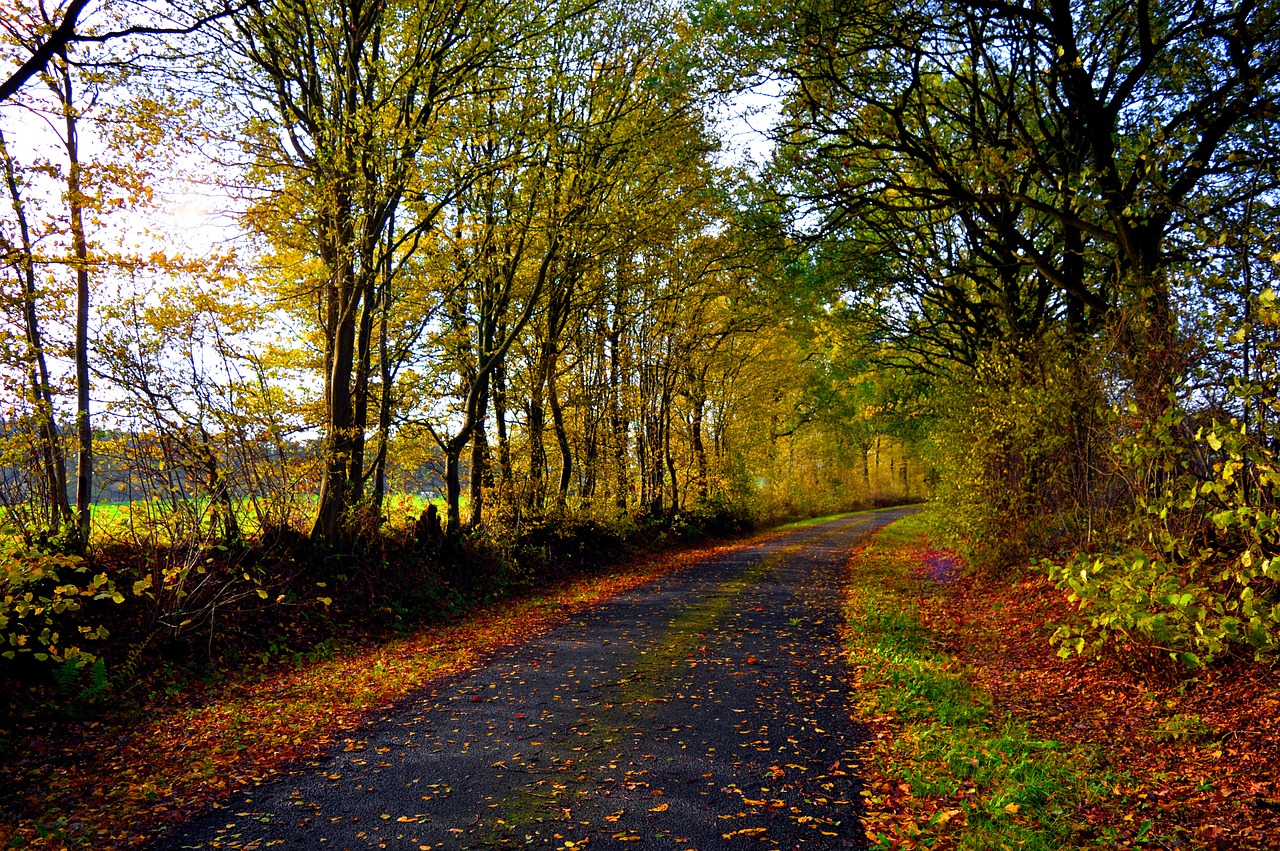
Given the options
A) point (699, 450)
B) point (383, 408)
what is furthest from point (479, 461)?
point (699, 450)

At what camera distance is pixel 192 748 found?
217 inches

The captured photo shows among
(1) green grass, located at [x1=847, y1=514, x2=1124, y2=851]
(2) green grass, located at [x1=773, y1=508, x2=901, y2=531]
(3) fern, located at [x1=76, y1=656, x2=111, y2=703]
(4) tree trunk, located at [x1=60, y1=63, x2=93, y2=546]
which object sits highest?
(4) tree trunk, located at [x1=60, y1=63, x2=93, y2=546]

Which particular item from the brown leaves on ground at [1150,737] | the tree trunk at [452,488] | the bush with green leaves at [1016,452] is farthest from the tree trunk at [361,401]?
the bush with green leaves at [1016,452]

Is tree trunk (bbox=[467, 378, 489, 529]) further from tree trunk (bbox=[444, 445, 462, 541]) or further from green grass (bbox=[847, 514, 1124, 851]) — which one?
green grass (bbox=[847, 514, 1124, 851])

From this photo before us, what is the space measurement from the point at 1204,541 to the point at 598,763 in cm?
555

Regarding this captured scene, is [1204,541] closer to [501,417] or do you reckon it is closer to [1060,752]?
[1060,752]

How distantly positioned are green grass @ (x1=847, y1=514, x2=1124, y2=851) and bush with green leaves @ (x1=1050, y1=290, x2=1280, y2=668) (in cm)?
112

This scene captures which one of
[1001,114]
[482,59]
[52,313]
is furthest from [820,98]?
[52,313]

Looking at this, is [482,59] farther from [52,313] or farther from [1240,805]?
[1240,805]

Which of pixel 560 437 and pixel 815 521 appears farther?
pixel 815 521

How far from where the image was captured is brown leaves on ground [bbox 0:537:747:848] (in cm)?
436

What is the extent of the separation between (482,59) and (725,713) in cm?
994

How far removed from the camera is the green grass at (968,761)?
3.98 m

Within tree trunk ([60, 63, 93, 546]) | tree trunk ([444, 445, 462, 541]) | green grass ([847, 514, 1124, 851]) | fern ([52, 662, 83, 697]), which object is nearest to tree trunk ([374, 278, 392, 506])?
tree trunk ([444, 445, 462, 541])
